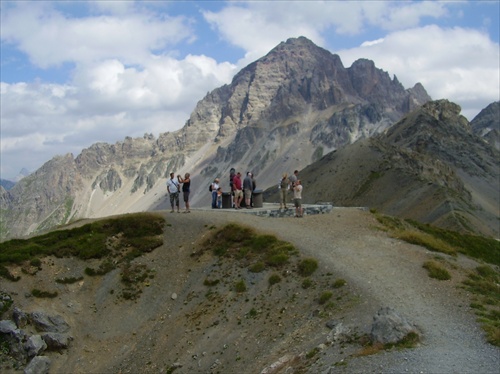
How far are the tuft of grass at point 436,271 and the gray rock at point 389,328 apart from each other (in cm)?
811

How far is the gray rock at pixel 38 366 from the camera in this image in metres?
30.6

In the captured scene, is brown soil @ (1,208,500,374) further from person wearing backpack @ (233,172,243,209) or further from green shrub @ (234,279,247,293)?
person wearing backpack @ (233,172,243,209)

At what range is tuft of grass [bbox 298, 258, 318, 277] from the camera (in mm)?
31734

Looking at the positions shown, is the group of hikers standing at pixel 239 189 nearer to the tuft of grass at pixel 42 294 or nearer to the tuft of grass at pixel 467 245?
the tuft of grass at pixel 467 245

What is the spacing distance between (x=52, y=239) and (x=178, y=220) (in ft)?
32.7

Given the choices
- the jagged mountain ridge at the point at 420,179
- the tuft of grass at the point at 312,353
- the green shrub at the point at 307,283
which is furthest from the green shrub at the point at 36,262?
the jagged mountain ridge at the point at 420,179

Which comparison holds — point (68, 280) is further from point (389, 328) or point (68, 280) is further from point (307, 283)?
point (389, 328)

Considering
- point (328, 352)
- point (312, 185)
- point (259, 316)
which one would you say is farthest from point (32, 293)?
point (312, 185)

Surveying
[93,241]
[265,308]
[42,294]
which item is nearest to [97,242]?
[93,241]

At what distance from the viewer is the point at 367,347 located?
70.8ft

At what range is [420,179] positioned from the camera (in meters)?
124

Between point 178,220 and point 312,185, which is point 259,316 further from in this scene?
point 312,185

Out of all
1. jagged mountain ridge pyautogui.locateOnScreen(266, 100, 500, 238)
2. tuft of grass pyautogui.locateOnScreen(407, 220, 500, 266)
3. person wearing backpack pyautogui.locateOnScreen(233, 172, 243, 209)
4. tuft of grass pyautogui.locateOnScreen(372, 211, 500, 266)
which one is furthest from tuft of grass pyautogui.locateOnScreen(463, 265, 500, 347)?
jagged mountain ridge pyautogui.locateOnScreen(266, 100, 500, 238)

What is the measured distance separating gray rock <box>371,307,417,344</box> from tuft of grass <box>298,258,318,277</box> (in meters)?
9.32
